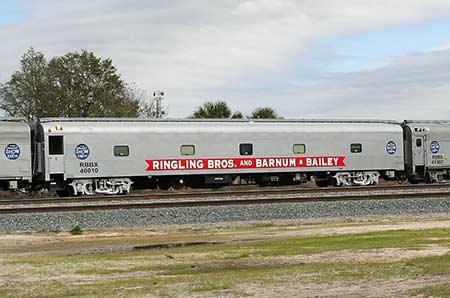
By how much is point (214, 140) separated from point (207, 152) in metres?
0.62

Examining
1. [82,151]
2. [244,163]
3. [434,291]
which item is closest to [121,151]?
[82,151]

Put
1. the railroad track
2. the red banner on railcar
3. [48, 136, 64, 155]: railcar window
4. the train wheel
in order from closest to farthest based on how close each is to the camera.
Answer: the railroad track, [48, 136, 64, 155]: railcar window, the red banner on railcar, the train wheel

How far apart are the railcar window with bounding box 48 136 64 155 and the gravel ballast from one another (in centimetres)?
923

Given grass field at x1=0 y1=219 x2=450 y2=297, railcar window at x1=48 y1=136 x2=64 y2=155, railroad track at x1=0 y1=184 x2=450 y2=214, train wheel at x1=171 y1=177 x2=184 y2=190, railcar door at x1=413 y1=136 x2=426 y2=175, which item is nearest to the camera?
grass field at x1=0 y1=219 x2=450 y2=297

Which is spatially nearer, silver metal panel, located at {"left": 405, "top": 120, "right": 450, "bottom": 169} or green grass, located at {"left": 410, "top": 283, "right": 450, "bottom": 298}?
green grass, located at {"left": 410, "top": 283, "right": 450, "bottom": 298}

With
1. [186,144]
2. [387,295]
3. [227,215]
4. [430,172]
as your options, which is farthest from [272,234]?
[430,172]

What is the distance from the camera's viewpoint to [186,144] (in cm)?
3153

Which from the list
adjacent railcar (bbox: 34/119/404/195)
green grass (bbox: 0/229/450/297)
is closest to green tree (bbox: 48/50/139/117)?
adjacent railcar (bbox: 34/119/404/195)

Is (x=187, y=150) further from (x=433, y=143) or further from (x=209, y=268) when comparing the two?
(x=209, y=268)

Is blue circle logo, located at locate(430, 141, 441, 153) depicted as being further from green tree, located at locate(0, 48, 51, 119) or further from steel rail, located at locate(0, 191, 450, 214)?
green tree, located at locate(0, 48, 51, 119)

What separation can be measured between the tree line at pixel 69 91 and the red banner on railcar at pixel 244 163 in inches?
1110

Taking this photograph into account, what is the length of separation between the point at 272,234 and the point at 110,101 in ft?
158

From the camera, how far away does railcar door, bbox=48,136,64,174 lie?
96.0ft

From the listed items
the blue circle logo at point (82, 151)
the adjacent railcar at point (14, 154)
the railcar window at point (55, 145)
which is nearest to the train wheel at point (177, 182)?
the blue circle logo at point (82, 151)
